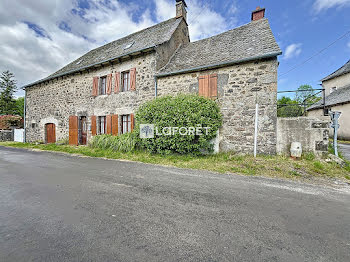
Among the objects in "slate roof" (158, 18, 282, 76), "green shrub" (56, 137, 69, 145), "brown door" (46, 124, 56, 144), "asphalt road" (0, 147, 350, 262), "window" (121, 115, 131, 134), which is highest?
"slate roof" (158, 18, 282, 76)

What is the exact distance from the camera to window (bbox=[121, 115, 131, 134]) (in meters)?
8.59

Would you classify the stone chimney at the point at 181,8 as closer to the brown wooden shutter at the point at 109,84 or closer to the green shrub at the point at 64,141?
the brown wooden shutter at the point at 109,84

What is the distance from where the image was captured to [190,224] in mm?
1822

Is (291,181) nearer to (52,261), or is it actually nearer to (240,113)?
(240,113)

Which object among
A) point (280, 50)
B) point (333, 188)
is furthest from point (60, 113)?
point (333, 188)

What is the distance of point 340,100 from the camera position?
12922mm

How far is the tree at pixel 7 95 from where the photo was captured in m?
26.3

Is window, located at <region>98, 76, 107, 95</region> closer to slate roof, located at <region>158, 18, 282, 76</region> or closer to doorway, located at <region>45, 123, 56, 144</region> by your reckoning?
slate roof, located at <region>158, 18, 282, 76</region>

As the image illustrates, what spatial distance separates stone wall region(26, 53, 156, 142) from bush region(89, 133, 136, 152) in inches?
71.7

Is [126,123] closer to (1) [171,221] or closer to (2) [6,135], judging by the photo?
(1) [171,221]

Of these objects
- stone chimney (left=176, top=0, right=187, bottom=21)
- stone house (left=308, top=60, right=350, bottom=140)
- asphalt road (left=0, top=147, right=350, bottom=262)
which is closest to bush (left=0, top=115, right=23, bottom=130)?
asphalt road (left=0, top=147, right=350, bottom=262)

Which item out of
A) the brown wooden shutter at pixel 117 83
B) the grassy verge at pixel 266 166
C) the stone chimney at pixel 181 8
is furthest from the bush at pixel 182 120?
the stone chimney at pixel 181 8

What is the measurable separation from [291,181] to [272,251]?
2.80 metres

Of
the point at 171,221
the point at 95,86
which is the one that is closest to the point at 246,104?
the point at 171,221
